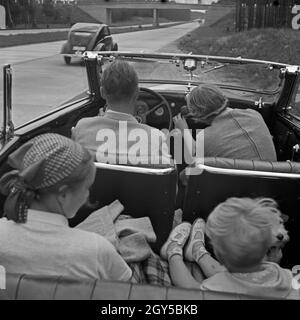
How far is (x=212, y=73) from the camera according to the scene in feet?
13.3

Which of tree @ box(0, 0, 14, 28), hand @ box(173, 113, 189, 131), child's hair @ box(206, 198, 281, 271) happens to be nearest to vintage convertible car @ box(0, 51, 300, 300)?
child's hair @ box(206, 198, 281, 271)

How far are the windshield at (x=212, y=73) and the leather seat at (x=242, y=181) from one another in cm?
Result: 148

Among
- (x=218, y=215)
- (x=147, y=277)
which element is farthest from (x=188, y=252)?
(x=218, y=215)

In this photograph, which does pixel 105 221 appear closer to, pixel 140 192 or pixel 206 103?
pixel 140 192

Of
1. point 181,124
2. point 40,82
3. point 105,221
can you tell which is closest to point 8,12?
point 40,82

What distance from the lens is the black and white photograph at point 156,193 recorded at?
1580 millimetres

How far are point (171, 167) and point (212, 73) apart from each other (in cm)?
189

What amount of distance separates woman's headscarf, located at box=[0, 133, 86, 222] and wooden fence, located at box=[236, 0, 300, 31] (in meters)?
21.3

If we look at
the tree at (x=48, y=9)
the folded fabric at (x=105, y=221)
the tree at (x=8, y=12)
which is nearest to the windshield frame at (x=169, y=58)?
the folded fabric at (x=105, y=221)

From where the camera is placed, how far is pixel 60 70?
15211 mm

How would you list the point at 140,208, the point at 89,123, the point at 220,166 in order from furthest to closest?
the point at 89,123, the point at 140,208, the point at 220,166

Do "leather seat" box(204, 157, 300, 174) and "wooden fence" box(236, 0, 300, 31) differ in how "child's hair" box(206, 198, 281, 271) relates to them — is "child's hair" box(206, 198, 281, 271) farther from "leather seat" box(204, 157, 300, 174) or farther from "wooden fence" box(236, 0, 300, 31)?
"wooden fence" box(236, 0, 300, 31)
